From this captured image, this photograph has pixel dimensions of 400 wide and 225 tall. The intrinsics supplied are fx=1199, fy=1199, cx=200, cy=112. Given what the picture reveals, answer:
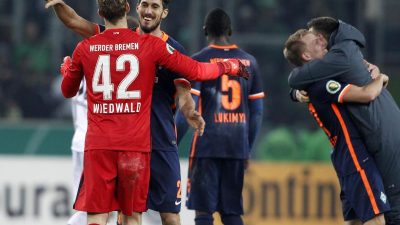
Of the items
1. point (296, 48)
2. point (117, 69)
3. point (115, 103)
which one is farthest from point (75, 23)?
point (296, 48)

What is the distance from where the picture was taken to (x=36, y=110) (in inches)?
662

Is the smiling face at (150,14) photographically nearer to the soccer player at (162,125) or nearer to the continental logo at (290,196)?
the soccer player at (162,125)

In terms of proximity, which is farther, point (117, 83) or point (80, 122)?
point (80, 122)

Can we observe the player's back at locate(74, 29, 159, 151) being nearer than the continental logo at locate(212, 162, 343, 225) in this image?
Yes

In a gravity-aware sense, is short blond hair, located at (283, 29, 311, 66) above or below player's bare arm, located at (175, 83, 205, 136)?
above

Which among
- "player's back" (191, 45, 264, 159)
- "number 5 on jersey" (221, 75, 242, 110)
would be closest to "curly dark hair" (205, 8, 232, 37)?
"player's back" (191, 45, 264, 159)

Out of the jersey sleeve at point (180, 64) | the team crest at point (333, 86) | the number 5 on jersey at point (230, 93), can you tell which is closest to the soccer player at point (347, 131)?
the team crest at point (333, 86)

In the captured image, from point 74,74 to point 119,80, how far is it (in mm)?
375

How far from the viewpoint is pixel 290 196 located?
49.6 feet

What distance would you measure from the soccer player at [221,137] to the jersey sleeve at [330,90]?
2342mm

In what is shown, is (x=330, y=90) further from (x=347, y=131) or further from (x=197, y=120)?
(x=197, y=120)

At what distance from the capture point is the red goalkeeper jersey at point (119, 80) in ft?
28.8

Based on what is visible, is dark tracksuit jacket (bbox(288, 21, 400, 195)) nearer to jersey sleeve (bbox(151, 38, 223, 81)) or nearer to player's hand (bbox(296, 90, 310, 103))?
player's hand (bbox(296, 90, 310, 103))

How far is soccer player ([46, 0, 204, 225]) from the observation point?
31.1ft
